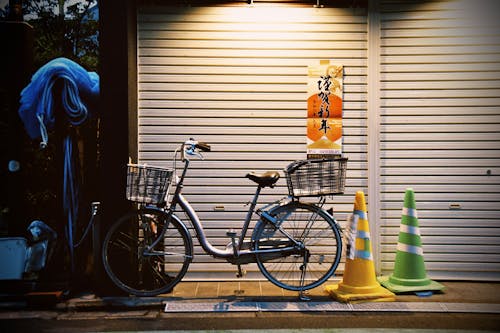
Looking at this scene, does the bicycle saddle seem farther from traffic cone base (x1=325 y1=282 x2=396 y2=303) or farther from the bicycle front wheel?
traffic cone base (x1=325 y1=282 x2=396 y2=303)

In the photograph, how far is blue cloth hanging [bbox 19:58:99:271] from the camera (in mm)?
6574

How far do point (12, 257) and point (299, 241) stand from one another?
3534 millimetres

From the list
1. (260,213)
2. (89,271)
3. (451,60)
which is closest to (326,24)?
(451,60)

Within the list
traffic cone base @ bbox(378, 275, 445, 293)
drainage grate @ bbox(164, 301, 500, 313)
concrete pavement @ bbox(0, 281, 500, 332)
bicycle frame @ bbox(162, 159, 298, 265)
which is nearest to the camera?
concrete pavement @ bbox(0, 281, 500, 332)

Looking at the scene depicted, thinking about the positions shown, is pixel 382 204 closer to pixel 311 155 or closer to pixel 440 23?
pixel 311 155

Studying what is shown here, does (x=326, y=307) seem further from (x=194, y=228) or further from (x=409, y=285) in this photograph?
(x=194, y=228)

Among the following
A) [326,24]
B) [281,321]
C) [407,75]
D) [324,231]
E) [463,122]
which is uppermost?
[326,24]

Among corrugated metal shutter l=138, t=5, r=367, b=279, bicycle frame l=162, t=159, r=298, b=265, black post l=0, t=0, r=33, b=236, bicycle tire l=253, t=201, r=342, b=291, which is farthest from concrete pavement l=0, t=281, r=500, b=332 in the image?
black post l=0, t=0, r=33, b=236

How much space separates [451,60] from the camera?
742 cm

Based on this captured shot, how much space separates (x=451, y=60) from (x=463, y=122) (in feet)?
2.94

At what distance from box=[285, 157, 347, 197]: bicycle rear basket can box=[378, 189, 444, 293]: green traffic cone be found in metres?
1.04

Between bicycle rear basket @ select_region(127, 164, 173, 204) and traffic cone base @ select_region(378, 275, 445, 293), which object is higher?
bicycle rear basket @ select_region(127, 164, 173, 204)

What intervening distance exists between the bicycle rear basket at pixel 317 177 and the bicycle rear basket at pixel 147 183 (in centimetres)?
148

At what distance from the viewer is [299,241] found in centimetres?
659
